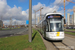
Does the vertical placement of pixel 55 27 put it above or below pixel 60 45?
above

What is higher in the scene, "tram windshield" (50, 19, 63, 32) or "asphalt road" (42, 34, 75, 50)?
"tram windshield" (50, 19, 63, 32)

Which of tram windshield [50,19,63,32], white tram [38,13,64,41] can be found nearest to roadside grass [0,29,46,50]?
white tram [38,13,64,41]

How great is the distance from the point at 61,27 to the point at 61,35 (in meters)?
0.94

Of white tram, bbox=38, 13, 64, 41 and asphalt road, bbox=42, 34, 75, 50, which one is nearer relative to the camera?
asphalt road, bbox=42, 34, 75, 50

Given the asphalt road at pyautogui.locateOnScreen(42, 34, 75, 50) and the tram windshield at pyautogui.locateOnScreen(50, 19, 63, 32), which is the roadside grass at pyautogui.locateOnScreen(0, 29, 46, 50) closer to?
the asphalt road at pyautogui.locateOnScreen(42, 34, 75, 50)

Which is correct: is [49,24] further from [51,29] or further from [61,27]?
[61,27]

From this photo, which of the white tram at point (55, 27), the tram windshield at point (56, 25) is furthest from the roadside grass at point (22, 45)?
the tram windshield at point (56, 25)

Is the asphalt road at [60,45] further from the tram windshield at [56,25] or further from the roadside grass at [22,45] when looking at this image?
the tram windshield at [56,25]

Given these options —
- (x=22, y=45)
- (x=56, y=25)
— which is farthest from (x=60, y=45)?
(x=22, y=45)

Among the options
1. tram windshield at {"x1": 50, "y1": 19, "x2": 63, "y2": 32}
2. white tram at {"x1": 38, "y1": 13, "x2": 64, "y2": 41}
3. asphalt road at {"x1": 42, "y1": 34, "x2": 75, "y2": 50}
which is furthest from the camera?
tram windshield at {"x1": 50, "y1": 19, "x2": 63, "y2": 32}

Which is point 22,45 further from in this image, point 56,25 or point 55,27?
point 56,25

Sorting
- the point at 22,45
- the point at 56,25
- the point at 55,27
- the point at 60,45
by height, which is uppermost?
the point at 56,25

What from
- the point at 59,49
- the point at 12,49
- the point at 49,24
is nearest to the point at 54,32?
the point at 49,24

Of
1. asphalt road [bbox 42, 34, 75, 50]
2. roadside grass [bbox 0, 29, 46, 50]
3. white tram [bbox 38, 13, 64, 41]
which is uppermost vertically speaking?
white tram [bbox 38, 13, 64, 41]
